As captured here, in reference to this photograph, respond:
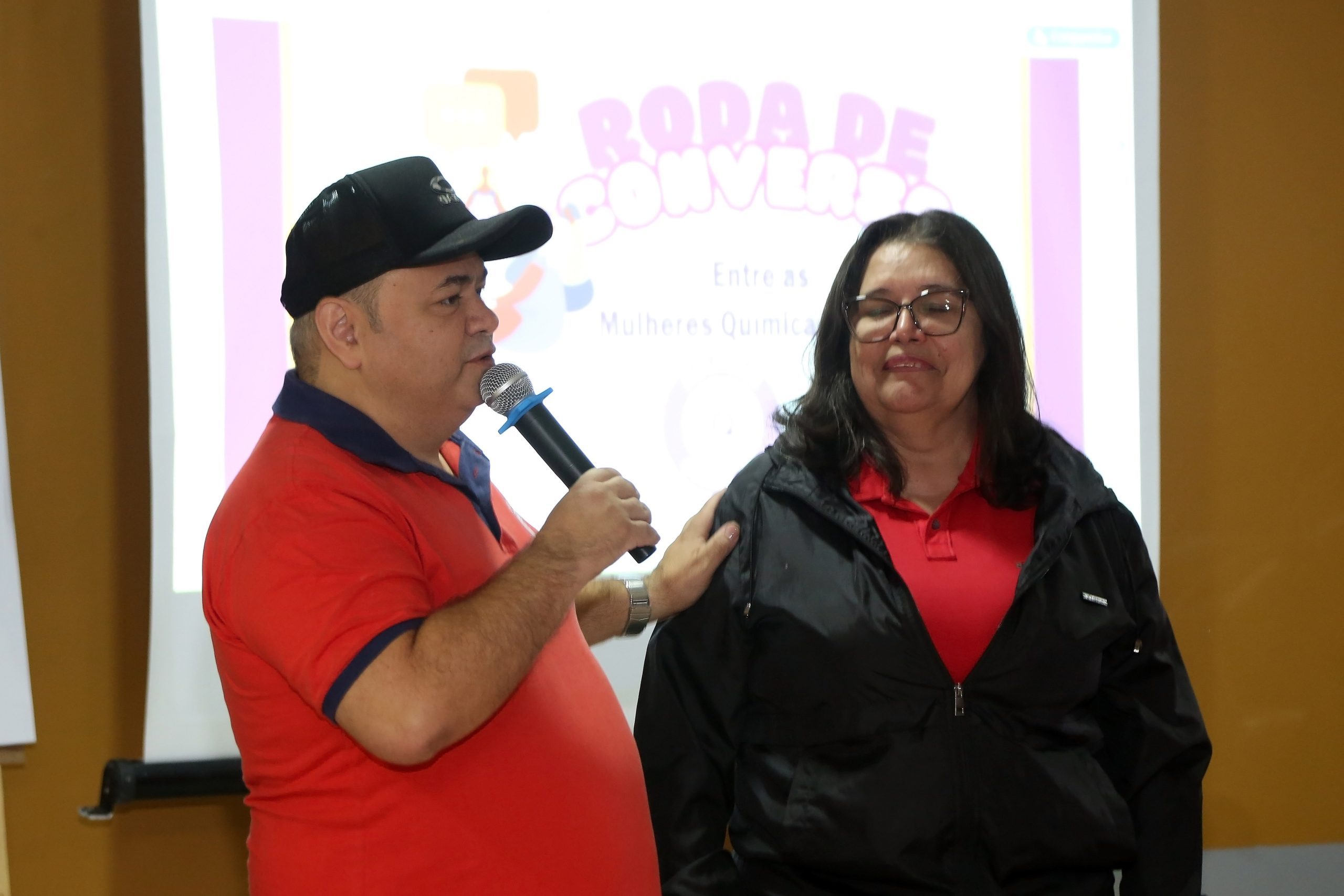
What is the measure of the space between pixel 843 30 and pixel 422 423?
1.40 m

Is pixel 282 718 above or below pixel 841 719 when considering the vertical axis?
above

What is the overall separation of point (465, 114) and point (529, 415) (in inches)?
37.9

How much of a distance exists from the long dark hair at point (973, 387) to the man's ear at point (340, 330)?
2.18ft

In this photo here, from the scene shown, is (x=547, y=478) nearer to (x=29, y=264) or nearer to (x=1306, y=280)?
(x=29, y=264)

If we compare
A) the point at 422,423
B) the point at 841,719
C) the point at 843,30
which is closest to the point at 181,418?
the point at 422,423

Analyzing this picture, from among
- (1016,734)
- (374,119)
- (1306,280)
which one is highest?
(374,119)

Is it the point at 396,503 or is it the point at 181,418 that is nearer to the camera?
the point at 396,503

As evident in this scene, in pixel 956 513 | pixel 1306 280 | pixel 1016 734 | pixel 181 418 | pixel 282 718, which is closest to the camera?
pixel 282 718

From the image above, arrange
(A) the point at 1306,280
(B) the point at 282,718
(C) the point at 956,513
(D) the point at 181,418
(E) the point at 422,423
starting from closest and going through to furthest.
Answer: (B) the point at 282,718 → (E) the point at 422,423 → (C) the point at 956,513 → (D) the point at 181,418 → (A) the point at 1306,280

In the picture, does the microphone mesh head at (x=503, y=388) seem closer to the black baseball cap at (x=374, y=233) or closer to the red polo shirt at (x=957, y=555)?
the black baseball cap at (x=374, y=233)

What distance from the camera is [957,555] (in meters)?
1.58

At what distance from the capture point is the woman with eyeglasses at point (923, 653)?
4.88 ft

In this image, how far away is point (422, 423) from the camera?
136cm

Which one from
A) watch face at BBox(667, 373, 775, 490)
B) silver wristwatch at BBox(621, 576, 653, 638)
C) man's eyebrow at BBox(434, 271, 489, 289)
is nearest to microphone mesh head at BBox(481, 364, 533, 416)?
man's eyebrow at BBox(434, 271, 489, 289)
